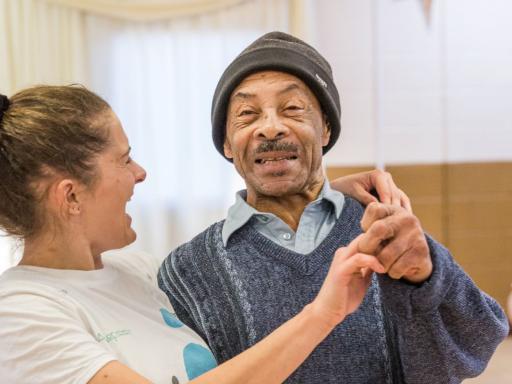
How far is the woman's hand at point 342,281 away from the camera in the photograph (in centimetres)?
98

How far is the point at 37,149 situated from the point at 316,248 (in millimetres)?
595

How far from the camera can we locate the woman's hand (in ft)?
3.21

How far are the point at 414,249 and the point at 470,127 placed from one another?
245 cm

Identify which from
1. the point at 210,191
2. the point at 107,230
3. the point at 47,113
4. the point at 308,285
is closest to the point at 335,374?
the point at 308,285

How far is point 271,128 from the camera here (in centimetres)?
132

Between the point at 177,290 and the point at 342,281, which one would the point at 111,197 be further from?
the point at 342,281

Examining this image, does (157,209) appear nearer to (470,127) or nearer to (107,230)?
(470,127)

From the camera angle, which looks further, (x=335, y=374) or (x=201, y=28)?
(x=201, y=28)

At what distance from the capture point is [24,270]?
115 centimetres

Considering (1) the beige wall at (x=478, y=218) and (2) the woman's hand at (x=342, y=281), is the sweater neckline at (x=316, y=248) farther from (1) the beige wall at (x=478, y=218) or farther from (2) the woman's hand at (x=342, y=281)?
(1) the beige wall at (x=478, y=218)

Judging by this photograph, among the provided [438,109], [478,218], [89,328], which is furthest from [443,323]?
[438,109]

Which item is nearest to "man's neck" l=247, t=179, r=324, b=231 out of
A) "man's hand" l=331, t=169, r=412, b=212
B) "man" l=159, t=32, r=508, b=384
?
"man" l=159, t=32, r=508, b=384

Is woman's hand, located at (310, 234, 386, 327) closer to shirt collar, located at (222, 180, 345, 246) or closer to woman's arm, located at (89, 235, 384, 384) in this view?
woman's arm, located at (89, 235, 384, 384)

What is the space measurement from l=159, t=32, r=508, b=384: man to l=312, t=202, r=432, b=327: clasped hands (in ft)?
0.30
